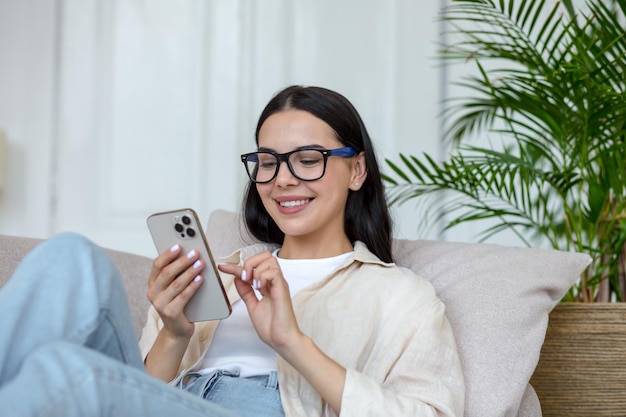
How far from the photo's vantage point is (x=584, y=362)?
6.00 ft

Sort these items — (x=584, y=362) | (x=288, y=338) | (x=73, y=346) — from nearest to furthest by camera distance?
(x=73, y=346) → (x=288, y=338) → (x=584, y=362)

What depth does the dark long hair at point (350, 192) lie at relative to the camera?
1640 millimetres

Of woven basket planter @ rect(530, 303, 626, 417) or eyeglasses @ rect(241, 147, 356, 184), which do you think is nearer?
eyeglasses @ rect(241, 147, 356, 184)

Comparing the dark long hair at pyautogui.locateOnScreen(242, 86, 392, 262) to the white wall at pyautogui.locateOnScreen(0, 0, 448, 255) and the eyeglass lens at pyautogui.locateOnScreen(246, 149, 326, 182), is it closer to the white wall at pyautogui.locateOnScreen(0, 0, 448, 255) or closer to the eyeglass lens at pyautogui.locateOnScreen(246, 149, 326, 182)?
the eyeglass lens at pyautogui.locateOnScreen(246, 149, 326, 182)

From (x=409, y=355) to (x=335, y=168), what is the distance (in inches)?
16.1

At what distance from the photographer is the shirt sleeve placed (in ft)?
4.21

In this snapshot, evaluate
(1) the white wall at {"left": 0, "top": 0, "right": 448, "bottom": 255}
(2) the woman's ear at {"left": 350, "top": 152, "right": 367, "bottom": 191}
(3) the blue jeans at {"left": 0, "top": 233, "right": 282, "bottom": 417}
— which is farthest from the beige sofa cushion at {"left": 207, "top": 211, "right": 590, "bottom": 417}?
(1) the white wall at {"left": 0, "top": 0, "right": 448, "bottom": 255}

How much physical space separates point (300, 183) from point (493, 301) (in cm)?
45

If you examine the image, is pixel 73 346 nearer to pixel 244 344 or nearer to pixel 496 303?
pixel 244 344

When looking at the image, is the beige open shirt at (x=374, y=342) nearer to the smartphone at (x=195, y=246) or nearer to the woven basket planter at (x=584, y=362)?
the smartphone at (x=195, y=246)

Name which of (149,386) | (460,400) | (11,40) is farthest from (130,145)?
(149,386)

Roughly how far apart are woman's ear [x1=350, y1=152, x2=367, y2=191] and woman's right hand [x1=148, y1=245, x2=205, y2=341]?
1.44ft

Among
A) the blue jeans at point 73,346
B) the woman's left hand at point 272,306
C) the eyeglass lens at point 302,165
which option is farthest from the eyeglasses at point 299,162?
the blue jeans at point 73,346

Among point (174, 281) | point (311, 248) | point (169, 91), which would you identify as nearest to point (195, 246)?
point (174, 281)
